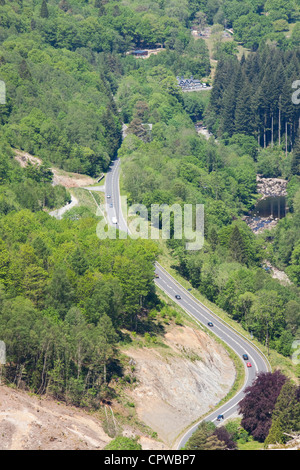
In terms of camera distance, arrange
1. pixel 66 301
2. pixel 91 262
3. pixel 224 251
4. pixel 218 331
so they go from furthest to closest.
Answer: pixel 224 251 < pixel 218 331 < pixel 91 262 < pixel 66 301

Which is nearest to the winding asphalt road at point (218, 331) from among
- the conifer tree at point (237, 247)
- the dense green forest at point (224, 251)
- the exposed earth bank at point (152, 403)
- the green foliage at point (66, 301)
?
the exposed earth bank at point (152, 403)

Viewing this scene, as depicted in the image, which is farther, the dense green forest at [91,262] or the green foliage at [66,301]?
the dense green forest at [91,262]

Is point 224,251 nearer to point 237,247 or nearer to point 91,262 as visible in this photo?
point 237,247

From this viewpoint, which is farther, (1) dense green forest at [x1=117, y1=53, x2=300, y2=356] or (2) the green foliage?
(1) dense green forest at [x1=117, y1=53, x2=300, y2=356]

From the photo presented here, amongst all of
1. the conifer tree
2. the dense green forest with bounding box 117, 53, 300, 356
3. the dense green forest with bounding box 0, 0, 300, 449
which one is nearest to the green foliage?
the dense green forest with bounding box 0, 0, 300, 449

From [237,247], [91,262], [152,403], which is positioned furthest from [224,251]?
[152,403]

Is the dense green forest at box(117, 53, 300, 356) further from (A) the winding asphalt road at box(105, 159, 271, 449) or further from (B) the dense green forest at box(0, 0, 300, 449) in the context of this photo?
(A) the winding asphalt road at box(105, 159, 271, 449)

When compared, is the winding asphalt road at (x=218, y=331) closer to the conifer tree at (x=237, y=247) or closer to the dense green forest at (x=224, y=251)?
the dense green forest at (x=224, y=251)

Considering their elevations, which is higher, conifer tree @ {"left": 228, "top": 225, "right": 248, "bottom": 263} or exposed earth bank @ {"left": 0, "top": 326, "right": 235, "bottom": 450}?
exposed earth bank @ {"left": 0, "top": 326, "right": 235, "bottom": 450}

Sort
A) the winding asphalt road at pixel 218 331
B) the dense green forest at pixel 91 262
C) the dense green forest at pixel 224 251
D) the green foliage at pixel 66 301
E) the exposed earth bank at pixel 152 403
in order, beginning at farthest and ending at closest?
the dense green forest at pixel 224 251 → the winding asphalt road at pixel 218 331 → the dense green forest at pixel 91 262 → the green foliage at pixel 66 301 → the exposed earth bank at pixel 152 403

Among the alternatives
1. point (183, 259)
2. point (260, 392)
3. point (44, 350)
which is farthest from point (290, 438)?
point (183, 259)

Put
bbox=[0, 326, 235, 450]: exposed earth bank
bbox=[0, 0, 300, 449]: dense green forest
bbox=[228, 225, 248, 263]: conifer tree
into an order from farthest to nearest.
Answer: bbox=[228, 225, 248, 263]: conifer tree → bbox=[0, 0, 300, 449]: dense green forest → bbox=[0, 326, 235, 450]: exposed earth bank

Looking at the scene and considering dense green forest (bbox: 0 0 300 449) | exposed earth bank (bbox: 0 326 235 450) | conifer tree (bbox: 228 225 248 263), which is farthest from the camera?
conifer tree (bbox: 228 225 248 263)
